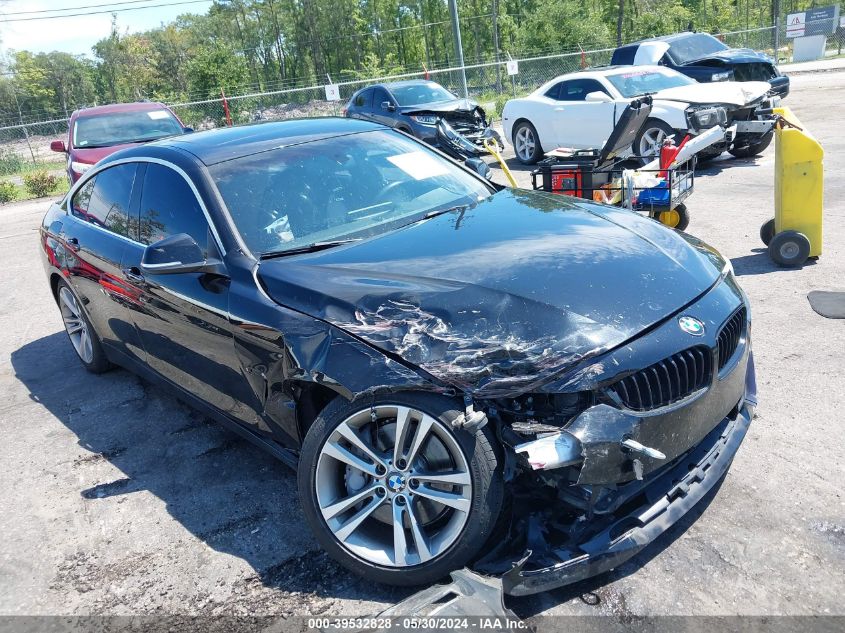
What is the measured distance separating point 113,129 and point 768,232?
35.6ft

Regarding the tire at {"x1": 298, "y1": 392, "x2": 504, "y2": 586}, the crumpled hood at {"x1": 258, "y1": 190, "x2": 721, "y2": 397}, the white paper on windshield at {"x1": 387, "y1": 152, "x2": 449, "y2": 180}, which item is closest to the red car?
the white paper on windshield at {"x1": 387, "y1": 152, "x2": 449, "y2": 180}

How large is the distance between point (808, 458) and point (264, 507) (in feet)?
8.65

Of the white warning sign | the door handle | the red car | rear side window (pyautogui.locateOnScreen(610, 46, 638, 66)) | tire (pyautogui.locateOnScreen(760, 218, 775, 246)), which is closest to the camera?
the door handle

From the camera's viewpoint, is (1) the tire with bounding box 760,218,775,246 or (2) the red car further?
(2) the red car

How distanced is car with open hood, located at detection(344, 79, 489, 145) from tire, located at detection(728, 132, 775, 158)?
15.2 ft

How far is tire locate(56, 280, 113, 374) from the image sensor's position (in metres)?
5.34

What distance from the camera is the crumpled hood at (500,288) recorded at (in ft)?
8.55

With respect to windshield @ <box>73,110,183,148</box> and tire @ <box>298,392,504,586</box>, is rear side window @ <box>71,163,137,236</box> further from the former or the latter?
windshield @ <box>73,110,183,148</box>

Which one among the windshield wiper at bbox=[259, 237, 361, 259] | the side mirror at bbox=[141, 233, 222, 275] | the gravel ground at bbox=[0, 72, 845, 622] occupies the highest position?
the side mirror at bbox=[141, 233, 222, 275]

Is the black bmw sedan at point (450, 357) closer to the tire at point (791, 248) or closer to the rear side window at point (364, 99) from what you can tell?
the tire at point (791, 248)

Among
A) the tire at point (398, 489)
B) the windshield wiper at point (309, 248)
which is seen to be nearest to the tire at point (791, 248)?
the windshield wiper at point (309, 248)

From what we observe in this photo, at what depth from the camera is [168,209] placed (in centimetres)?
393

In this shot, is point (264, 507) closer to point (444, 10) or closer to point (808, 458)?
point (808, 458)

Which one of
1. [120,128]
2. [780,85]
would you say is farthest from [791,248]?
[120,128]
